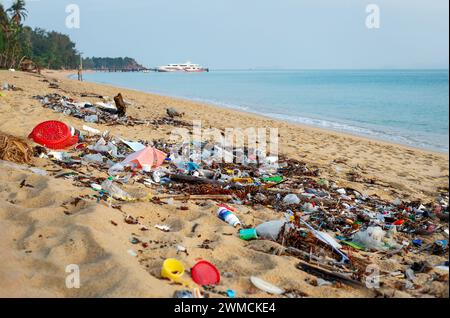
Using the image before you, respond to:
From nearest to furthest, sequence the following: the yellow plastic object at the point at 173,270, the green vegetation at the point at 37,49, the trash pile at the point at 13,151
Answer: the yellow plastic object at the point at 173,270 → the trash pile at the point at 13,151 → the green vegetation at the point at 37,49

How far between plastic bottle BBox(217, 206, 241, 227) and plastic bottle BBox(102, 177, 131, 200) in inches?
39.1

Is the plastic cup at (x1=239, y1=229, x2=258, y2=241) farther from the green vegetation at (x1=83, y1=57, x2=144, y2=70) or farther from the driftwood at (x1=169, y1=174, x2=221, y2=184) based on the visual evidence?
the green vegetation at (x1=83, y1=57, x2=144, y2=70)

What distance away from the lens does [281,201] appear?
473 centimetres

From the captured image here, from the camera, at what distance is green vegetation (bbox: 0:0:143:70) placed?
3328cm

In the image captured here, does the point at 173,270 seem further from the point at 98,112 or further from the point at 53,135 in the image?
A: the point at 98,112

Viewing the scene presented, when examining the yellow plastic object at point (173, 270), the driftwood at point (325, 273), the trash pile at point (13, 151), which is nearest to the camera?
the yellow plastic object at point (173, 270)

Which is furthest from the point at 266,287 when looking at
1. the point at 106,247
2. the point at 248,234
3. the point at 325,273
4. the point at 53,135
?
the point at 53,135

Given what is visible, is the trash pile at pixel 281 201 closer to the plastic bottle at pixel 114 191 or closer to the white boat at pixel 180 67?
the plastic bottle at pixel 114 191

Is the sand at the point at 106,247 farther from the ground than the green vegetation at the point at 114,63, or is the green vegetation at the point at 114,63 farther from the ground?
the green vegetation at the point at 114,63

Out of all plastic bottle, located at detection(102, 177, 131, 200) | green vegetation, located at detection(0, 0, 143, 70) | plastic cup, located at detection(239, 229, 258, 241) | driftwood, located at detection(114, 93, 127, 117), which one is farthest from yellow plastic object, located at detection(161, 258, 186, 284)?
green vegetation, located at detection(0, 0, 143, 70)

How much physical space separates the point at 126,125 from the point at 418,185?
18.9 ft

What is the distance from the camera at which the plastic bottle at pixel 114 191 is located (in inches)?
163

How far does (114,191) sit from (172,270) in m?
1.77

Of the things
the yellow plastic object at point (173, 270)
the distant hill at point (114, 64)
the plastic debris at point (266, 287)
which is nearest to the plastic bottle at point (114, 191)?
the yellow plastic object at point (173, 270)
